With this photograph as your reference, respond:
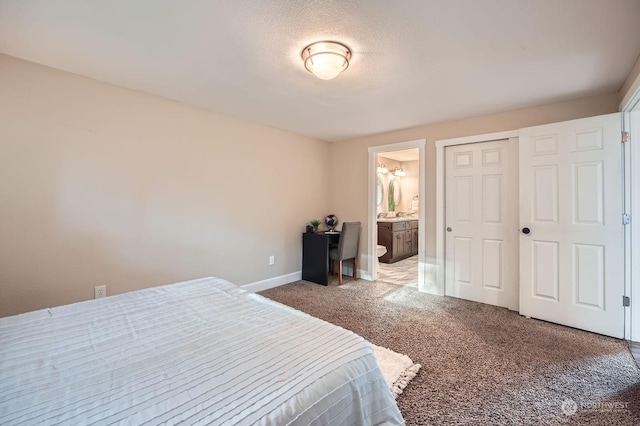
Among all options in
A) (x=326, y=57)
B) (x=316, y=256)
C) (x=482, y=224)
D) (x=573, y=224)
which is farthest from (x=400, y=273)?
(x=326, y=57)

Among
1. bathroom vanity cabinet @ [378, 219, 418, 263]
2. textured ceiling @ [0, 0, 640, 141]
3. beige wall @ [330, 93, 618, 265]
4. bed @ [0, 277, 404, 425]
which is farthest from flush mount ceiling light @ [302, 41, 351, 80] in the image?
bathroom vanity cabinet @ [378, 219, 418, 263]

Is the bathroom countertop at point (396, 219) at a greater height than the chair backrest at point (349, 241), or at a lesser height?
greater

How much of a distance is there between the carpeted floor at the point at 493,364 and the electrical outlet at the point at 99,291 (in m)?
1.82

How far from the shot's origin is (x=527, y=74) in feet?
7.47

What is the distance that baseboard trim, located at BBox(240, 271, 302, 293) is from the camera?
11.9 feet

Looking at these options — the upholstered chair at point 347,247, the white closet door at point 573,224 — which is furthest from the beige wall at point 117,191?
the white closet door at point 573,224

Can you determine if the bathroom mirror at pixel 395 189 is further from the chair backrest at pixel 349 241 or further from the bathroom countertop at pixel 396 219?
the chair backrest at pixel 349 241

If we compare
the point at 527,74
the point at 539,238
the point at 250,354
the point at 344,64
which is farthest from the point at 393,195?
the point at 250,354

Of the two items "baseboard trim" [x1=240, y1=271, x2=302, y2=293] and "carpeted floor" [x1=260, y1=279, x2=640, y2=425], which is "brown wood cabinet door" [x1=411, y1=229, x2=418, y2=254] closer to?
"carpeted floor" [x1=260, y1=279, x2=640, y2=425]

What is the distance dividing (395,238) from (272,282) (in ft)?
9.67

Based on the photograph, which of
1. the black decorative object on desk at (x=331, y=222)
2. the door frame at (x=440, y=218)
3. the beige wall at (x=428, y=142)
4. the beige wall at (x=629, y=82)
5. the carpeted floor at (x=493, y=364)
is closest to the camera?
the carpeted floor at (x=493, y=364)

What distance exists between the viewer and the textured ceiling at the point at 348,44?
1556 millimetres

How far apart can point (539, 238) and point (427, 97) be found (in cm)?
185

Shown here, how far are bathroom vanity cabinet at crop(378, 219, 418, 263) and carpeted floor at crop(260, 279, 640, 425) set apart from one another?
2.36 m
